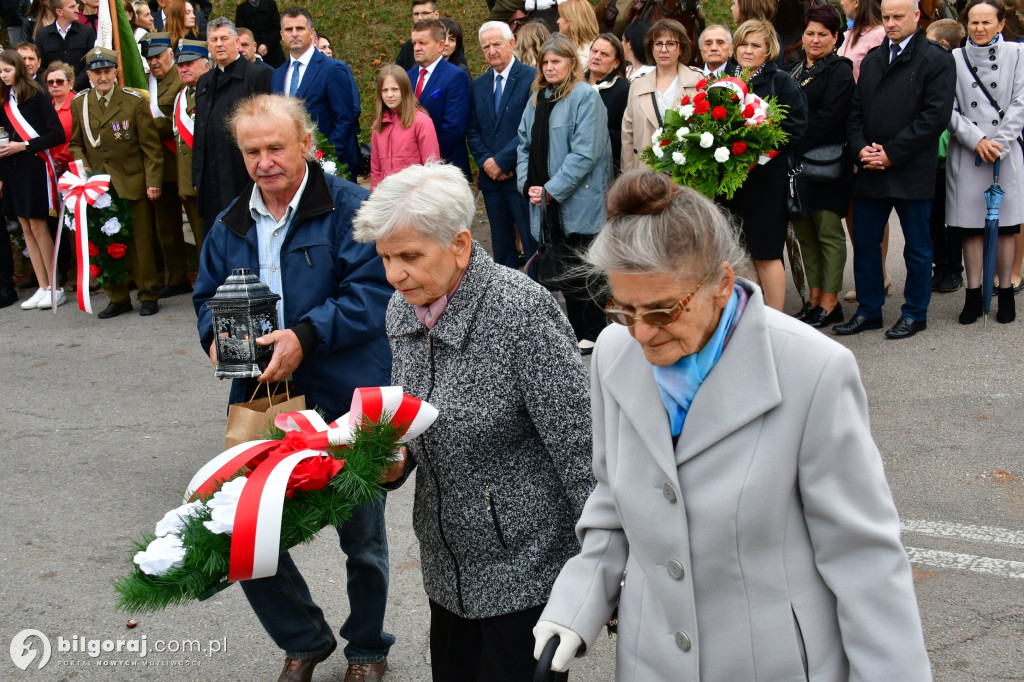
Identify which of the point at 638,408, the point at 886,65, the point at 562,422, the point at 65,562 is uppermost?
the point at 886,65

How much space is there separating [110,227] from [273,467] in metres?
8.03

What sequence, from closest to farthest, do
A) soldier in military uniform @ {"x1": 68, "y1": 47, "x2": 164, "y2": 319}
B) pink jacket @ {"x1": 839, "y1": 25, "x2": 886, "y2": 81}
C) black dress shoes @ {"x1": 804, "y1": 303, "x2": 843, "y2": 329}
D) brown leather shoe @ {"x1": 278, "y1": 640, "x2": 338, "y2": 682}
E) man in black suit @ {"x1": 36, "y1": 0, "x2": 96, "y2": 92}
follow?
brown leather shoe @ {"x1": 278, "y1": 640, "x2": 338, "y2": 682} < black dress shoes @ {"x1": 804, "y1": 303, "x2": 843, "y2": 329} < pink jacket @ {"x1": 839, "y1": 25, "x2": 886, "y2": 81} < soldier in military uniform @ {"x1": 68, "y1": 47, "x2": 164, "y2": 319} < man in black suit @ {"x1": 36, "y1": 0, "x2": 96, "y2": 92}

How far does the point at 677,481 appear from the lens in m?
2.13

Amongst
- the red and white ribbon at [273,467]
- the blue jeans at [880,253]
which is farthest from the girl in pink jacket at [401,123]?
the red and white ribbon at [273,467]

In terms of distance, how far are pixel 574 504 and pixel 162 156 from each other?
329 inches

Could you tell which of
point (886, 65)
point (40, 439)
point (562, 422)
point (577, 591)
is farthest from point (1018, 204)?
point (40, 439)

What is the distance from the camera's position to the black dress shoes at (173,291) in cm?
1060

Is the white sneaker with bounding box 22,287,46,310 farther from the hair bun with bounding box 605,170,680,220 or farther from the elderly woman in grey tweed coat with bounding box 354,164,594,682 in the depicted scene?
the hair bun with bounding box 605,170,680,220

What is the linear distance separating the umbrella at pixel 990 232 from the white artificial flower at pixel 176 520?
6521 millimetres

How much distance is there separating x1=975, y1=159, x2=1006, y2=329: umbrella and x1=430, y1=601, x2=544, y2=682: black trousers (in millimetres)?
5812

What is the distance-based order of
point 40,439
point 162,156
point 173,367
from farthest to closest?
point 162,156 → point 173,367 → point 40,439

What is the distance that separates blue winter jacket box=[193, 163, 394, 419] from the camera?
12.2 feet

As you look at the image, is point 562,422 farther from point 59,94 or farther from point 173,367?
point 59,94

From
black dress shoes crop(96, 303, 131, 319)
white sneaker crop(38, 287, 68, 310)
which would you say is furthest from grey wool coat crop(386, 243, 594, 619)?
white sneaker crop(38, 287, 68, 310)
